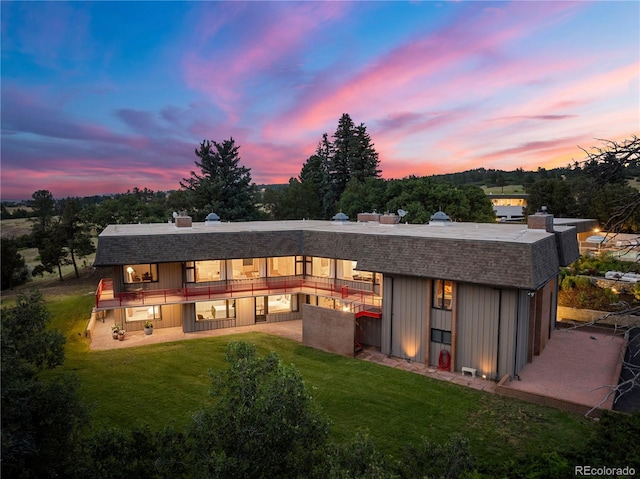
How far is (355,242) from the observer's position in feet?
72.3

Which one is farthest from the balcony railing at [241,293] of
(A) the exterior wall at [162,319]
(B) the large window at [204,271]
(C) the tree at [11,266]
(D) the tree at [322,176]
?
(D) the tree at [322,176]

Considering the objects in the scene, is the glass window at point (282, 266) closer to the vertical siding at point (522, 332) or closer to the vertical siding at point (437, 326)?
the vertical siding at point (437, 326)

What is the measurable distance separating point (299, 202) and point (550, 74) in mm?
39769

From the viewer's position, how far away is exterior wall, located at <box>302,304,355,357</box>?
19469mm

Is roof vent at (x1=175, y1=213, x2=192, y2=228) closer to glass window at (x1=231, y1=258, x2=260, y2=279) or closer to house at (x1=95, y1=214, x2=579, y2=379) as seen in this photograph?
house at (x1=95, y1=214, x2=579, y2=379)

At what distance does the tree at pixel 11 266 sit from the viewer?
4167cm

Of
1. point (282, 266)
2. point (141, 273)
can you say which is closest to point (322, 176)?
point (282, 266)

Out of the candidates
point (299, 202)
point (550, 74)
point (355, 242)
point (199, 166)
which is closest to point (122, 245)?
point (355, 242)

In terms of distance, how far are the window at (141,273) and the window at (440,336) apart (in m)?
15.2

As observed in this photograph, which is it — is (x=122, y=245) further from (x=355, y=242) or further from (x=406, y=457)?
(x=406, y=457)

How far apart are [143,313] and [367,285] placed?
12782mm

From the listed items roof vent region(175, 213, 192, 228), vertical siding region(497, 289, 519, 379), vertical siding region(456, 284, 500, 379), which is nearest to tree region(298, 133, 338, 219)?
roof vent region(175, 213, 192, 228)

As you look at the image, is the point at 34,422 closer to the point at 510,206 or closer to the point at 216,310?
the point at 216,310

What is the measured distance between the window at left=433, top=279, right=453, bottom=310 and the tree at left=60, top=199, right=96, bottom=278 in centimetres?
3325
